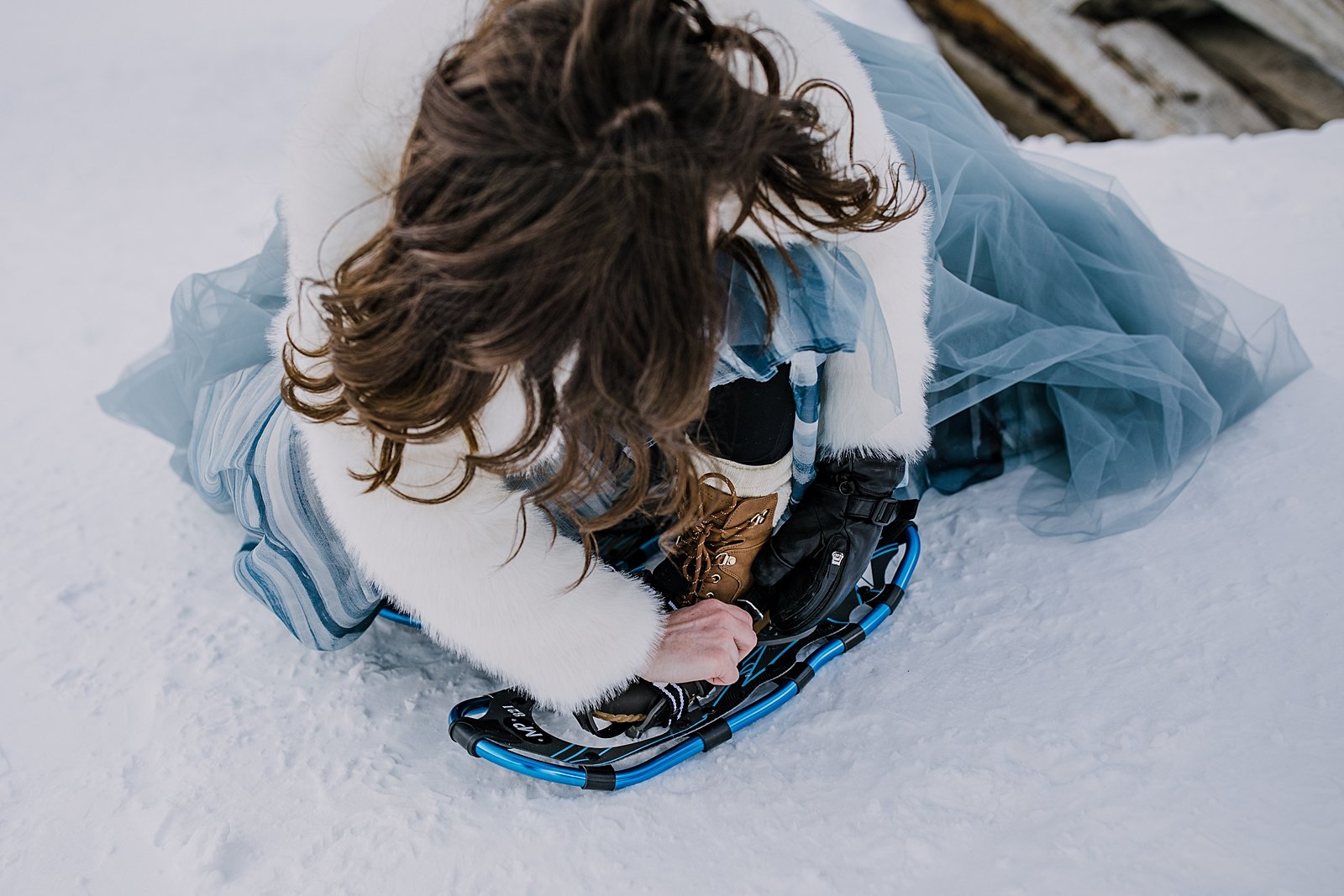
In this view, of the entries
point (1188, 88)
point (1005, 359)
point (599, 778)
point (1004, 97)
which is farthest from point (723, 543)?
point (1004, 97)

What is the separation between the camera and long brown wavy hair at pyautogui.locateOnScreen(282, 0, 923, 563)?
51 centimetres

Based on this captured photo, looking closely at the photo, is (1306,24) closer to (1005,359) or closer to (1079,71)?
(1079,71)

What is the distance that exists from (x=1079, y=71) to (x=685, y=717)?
199cm

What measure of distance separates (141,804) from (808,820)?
606 mm

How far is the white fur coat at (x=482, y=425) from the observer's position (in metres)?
0.64

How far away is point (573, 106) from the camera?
1.64 ft

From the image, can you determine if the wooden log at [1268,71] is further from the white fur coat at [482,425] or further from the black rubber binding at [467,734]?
the black rubber binding at [467,734]

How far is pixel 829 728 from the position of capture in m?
0.87

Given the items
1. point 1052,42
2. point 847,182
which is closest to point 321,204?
point 847,182

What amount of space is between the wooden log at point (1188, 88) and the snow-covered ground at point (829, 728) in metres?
0.89

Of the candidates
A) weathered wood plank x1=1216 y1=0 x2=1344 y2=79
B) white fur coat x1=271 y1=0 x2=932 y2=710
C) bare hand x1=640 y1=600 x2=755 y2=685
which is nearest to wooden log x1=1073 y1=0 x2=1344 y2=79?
weathered wood plank x1=1216 y1=0 x2=1344 y2=79

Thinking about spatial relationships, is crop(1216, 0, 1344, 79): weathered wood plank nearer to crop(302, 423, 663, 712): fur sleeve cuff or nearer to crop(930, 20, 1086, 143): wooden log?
crop(930, 20, 1086, 143): wooden log

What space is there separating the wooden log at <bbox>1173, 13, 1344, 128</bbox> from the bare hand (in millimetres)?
1948

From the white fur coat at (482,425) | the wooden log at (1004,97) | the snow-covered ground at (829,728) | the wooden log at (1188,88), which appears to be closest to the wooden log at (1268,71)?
the wooden log at (1188,88)
